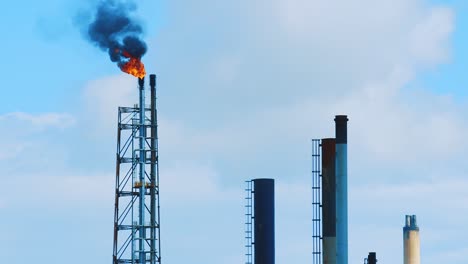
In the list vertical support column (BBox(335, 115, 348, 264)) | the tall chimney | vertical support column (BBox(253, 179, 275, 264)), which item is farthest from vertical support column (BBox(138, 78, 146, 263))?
the tall chimney

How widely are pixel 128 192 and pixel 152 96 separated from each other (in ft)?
15.7

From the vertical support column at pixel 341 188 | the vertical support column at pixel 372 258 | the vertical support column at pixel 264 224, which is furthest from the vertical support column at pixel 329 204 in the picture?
the vertical support column at pixel 264 224

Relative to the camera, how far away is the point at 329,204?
55.4 meters

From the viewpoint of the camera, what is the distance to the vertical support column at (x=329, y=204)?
5528 centimetres

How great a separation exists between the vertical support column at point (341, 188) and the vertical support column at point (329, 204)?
0.51 ft

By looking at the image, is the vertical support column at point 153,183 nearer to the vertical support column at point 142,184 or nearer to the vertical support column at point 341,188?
the vertical support column at point 142,184

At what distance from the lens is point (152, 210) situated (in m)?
66.6

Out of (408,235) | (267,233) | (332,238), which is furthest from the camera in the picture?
(408,235)

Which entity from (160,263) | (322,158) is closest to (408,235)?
(160,263)

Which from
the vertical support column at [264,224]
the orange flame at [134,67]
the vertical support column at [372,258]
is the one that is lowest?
the vertical support column at [372,258]

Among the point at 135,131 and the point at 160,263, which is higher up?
the point at 135,131

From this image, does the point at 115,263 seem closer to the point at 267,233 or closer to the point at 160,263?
the point at 160,263

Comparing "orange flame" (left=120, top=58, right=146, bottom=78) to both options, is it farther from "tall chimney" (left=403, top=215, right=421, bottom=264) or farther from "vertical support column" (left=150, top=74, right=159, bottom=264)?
"tall chimney" (left=403, top=215, right=421, bottom=264)

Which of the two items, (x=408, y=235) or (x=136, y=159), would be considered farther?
(x=408, y=235)
